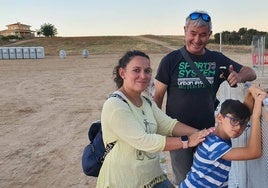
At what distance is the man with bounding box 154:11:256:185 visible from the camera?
338 centimetres

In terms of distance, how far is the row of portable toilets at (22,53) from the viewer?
47875 mm

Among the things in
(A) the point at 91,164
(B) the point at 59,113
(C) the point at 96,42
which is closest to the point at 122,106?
(A) the point at 91,164

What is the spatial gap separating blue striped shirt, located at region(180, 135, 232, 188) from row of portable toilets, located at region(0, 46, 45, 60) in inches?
1855

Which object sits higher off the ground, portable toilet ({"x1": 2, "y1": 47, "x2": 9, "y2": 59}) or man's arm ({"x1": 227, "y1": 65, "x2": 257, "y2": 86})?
man's arm ({"x1": 227, "y1": 65, "x2": 257, "y2": 86})

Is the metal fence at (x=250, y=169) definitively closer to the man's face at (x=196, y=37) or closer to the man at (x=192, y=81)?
the man at (x=192, y=81)

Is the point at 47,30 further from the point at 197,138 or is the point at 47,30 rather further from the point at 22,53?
the point at 197,138

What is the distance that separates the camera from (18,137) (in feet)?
29.0

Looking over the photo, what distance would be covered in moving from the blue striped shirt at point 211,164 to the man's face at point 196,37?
1.05 meters

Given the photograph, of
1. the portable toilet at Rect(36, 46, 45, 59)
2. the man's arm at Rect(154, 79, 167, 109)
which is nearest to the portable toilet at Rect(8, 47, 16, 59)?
the portable toilet at Rect(36, 46, 45, 59)

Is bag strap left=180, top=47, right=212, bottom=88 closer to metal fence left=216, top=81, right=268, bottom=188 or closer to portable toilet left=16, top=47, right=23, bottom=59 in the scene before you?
metal fence left=216, top=81, right=268, bottom=188

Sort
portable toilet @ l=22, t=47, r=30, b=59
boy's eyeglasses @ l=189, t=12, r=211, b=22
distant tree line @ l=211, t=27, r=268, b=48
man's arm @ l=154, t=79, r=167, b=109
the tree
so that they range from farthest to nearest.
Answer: the tree, distant tree line @ l=211, t=27, r=268, b=48, portable toilet @ l=22, t=47, r=30, b=59, man's arm @ l=154, t=79, r=167, b=109, boy's eyeglasses @ l=189, t=12, r=211, b=22

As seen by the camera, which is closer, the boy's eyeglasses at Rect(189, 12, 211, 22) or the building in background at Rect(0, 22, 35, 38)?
the boy's eyeglasses at Rect(189, 12, 211, 22)

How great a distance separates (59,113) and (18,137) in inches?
113

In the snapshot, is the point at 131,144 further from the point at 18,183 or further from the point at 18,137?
the point at 18,137
